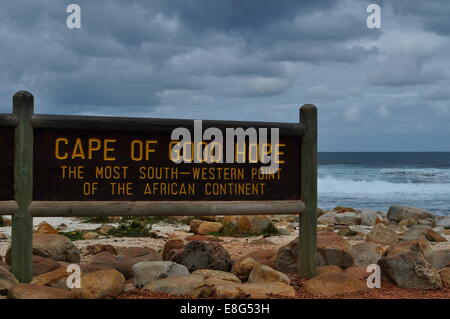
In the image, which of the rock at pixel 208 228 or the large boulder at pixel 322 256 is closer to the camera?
the large boulder at pixel 322 256

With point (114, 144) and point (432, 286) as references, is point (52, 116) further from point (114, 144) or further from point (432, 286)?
point (432, 286)

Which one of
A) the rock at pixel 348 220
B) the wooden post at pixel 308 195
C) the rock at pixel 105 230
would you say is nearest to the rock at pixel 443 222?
the rock at pixel 348 220

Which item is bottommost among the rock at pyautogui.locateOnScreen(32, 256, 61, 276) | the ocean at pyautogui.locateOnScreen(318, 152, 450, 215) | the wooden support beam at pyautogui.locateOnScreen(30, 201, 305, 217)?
the ocean at pyautogui.locateOnScreen(318, 152, 450, 215)

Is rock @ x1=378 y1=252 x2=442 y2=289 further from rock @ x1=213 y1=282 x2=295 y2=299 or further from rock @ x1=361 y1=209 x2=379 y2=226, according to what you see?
rock @ x1=361 y1=209 x2=379 y2=226

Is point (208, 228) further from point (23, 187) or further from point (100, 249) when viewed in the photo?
point (23, 187)

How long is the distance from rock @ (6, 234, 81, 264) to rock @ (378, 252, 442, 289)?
5.13 m

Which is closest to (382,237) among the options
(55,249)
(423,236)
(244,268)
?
(423,236)

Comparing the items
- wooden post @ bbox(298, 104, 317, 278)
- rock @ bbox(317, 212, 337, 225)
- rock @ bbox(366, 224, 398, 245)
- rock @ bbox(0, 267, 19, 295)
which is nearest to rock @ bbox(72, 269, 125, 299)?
rock @ bbox(0, 267, 19, 295)

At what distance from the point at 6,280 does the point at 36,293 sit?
39.2 inches

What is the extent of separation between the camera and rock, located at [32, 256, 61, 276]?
7754 mm

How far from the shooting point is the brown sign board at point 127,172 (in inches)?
290

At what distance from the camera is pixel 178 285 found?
22.1 feet

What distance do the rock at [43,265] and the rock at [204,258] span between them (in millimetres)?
1961

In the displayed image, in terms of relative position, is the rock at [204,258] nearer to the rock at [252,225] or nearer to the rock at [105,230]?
the rock at [105,230]
